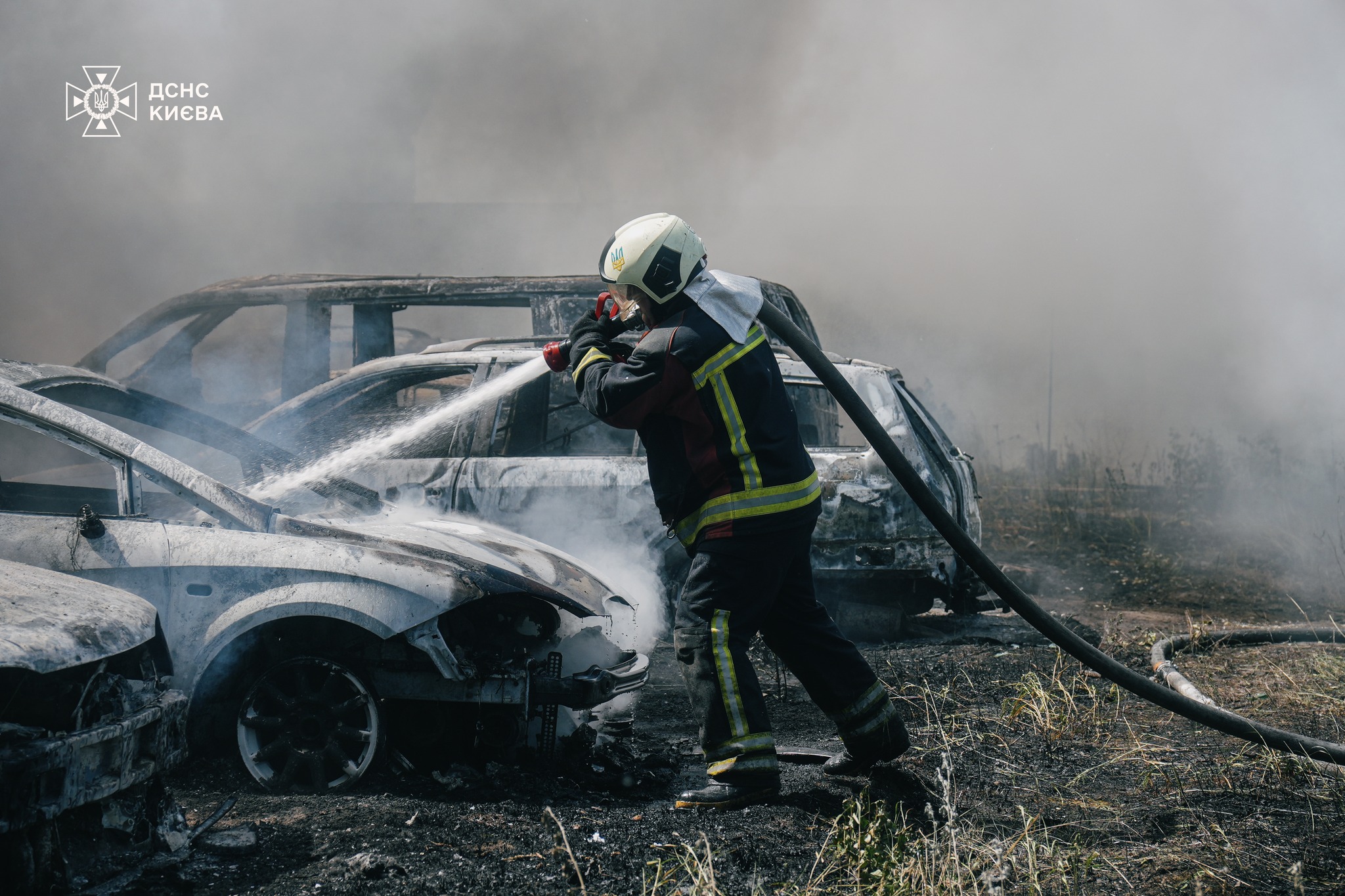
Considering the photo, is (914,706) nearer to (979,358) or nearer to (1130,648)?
(1130,648)

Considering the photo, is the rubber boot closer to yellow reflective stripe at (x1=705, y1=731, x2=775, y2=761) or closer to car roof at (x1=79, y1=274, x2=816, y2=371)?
yellow reflective stripe at (x1=705, y1=731, x2=775, y2=761)

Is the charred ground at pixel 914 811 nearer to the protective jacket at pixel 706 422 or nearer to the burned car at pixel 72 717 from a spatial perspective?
the burned car at pixel 72 717

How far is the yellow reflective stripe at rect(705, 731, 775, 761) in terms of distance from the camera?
9.50ft

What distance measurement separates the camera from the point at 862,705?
3115mm

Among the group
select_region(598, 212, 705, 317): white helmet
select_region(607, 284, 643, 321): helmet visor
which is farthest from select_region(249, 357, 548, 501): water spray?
select_region(598, 212, 705, 317): white helmet

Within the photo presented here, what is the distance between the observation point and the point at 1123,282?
1448 cm

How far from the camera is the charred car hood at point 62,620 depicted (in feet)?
7.38

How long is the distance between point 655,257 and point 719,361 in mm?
398

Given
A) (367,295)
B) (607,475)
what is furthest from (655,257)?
(367,295)

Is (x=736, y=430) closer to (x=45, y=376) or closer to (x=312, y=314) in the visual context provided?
(x=45, y=376)

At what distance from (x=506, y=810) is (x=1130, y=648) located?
3800 mm

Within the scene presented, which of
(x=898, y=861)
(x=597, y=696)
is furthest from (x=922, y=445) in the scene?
(x=898, y=861)

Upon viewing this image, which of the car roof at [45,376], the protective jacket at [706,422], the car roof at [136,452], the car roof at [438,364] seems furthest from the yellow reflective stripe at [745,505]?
the car roof at [45,376]

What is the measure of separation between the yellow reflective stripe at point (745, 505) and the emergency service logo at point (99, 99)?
15.8 m
